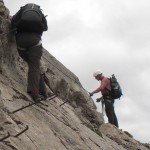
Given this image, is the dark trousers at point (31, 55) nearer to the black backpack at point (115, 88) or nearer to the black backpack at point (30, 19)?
the black backpack at point (30, 19)

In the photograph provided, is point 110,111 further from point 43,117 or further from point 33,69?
point 43,117

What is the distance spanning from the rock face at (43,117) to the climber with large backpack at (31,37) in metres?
0.31

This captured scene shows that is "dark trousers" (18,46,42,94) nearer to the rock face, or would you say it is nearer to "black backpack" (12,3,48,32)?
the rock face

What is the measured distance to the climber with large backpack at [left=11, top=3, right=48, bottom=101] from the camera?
1249cm

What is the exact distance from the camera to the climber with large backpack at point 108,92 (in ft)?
62.2

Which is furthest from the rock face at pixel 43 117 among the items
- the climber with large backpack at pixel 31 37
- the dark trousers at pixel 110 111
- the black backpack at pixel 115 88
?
the black backpack at pixel 115 88

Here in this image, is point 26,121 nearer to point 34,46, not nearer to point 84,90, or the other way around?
Answer: point 34,46

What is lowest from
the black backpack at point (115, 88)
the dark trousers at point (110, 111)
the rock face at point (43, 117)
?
the rock face at point (43, 117)

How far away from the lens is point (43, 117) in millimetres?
11859

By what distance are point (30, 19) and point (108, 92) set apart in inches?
299

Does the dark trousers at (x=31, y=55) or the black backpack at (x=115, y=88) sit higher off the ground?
the black backpack at (x=115, y=88)

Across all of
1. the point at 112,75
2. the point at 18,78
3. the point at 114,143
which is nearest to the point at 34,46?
the point at 18,78

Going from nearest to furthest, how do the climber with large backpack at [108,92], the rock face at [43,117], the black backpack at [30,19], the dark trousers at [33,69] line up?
the rock face at [43,117] < the dark trousers at [33,69] < the black backpack at [30,19] < the climber with large backpack at [108,92]

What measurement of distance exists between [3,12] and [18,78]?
6.72ft
